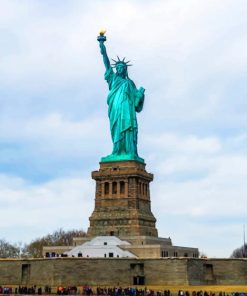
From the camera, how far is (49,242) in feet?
285

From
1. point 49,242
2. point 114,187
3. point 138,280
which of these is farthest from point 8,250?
point 138,280

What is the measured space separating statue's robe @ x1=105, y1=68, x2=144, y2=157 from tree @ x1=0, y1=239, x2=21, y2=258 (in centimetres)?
3218

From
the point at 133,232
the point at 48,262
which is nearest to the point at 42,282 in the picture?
the point at 48,262

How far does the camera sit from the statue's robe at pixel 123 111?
199ft

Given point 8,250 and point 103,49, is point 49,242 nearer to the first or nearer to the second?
point 8,250

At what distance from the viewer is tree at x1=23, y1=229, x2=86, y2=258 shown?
83562mm

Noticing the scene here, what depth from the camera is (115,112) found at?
201 ft

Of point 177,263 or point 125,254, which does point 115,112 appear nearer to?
point 125,254

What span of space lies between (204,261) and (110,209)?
12.7m

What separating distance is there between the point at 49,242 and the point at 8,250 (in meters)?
5.92

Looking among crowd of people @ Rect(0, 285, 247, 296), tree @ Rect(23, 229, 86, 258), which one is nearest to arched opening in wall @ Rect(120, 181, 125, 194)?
crowd of people @ Rect(0, 285, 247, 296)

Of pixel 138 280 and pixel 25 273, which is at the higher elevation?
pixel 25 273

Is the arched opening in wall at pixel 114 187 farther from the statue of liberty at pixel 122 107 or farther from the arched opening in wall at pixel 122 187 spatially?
the statue of liberty at pixel 122 107

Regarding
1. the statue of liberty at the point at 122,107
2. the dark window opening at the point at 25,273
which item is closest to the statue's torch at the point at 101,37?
the statue of liberty at the point at 122,107
